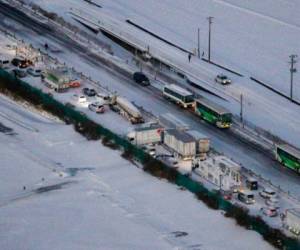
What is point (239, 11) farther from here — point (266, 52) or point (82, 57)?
point (82, 57)

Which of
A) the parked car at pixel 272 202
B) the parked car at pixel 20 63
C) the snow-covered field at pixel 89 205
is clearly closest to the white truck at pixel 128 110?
the snow-covered field at pixel 89 205

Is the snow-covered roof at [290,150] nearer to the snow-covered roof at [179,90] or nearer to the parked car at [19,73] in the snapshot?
the snow-covered roof at [179,90]

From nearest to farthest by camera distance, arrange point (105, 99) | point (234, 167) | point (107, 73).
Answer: point (234, 167) → point (105, 99) → point (107, 73)

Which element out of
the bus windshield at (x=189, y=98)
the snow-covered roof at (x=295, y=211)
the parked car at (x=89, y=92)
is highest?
the bus windshield at (x=189, y=98)

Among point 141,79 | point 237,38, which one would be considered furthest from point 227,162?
point 237,38

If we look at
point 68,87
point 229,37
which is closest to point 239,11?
point 229,37

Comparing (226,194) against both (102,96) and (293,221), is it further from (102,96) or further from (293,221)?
(102,96)
